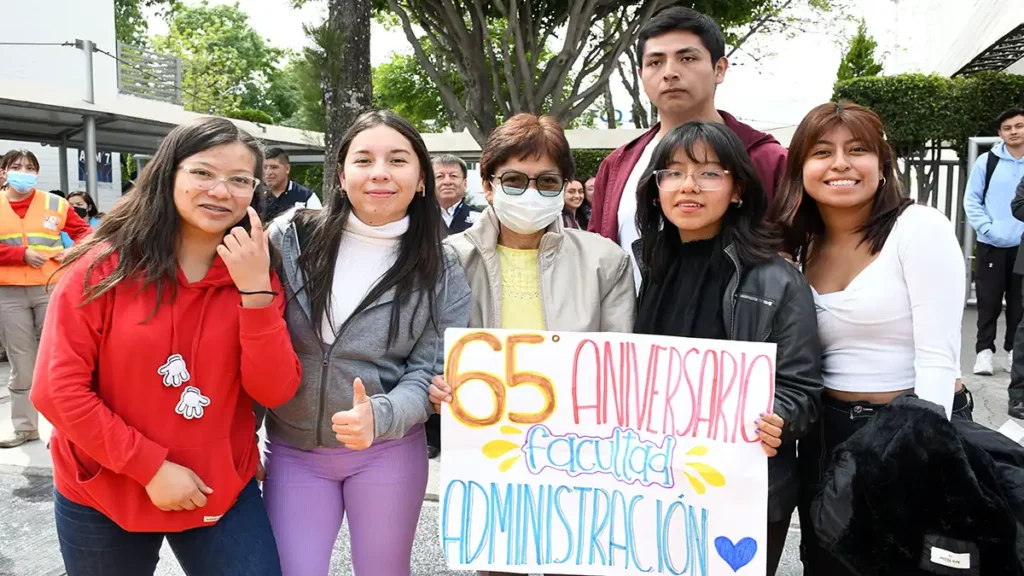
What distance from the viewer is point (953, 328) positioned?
1.99m

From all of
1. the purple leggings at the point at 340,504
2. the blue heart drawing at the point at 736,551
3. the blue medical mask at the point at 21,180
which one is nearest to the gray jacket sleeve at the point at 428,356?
the purple leggings at the point at 340,504

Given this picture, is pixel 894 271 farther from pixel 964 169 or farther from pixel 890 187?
pixel 964 169

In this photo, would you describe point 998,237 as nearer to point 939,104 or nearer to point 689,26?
point 939,104

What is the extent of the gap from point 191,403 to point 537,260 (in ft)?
3.65

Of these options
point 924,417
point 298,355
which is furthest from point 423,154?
point 924,417

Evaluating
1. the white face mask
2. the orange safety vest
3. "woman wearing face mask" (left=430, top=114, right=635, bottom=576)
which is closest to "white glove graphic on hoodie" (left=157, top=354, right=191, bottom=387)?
"woman wearing face mask" (left=430, top=114, right=635, bottom=576)

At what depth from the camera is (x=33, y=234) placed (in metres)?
5.38

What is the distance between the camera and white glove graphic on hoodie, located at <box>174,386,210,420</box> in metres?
1.87

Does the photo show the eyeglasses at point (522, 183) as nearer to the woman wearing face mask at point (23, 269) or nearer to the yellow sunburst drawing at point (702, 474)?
the yellow sunburst drawing at point (702, 474)

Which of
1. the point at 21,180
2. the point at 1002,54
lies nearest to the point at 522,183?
the point at 21,180

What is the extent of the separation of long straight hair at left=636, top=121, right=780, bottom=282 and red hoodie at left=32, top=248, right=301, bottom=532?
1184 millimetres

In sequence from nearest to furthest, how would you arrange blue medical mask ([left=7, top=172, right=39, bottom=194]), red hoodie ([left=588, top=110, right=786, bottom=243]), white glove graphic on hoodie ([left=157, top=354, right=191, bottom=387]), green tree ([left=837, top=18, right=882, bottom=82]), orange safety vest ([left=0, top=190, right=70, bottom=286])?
white glove graphic on hoodie ([left=157, top=354, right=191, bottom=387]) < red hoodie ([left=588, top=110, right=786, bottom=243]) < orange safety vest ([left=0, top=190, right=70, bottom=286]) < blue medical mask ([left=7, top=172, right=39, bottom=194]) < green tree ([left=837, top=18, right=882, bottom=82])

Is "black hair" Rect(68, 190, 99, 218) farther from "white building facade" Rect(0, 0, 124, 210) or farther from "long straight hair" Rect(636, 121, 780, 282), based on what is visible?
"white building facade" Rect(0, 0, 124, 210)

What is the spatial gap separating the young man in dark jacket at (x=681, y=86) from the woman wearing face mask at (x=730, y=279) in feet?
1.58
